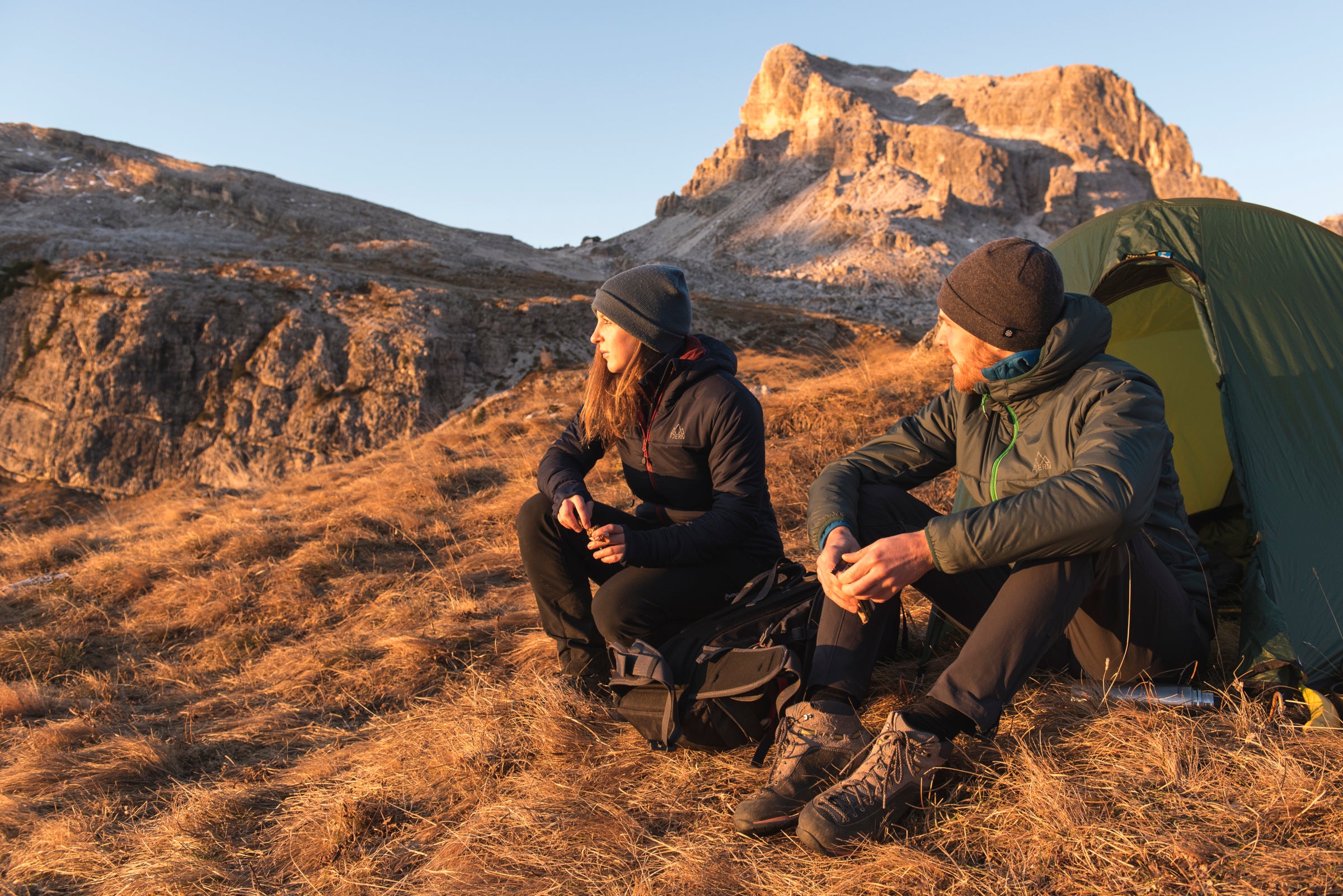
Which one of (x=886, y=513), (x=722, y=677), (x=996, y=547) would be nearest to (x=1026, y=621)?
(x=996, y=547)

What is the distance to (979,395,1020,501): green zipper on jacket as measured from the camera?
245 centimetres

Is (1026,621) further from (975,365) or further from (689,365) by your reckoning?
(689,365)

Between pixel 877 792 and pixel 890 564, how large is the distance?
545 millimetres

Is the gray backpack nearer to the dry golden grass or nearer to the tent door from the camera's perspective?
the dry golden grass

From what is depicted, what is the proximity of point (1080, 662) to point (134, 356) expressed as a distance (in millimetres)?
13102

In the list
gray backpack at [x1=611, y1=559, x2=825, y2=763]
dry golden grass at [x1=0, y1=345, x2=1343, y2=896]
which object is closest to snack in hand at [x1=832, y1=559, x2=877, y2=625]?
gray backpack at [x1=611, y1=559, x2=825, y2=763]

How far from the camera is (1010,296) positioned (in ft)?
7.30

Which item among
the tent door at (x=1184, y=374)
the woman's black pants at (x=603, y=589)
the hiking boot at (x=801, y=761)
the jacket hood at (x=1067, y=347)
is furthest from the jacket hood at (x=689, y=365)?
the tent door at (x=1184, y=374)

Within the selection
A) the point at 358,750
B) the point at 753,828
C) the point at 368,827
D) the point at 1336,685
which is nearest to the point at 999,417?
the point at 1336,685

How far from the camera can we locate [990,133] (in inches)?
2643

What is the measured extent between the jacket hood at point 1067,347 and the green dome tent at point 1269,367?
0.95 meters

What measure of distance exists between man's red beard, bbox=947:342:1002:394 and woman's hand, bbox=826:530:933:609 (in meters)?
0.61

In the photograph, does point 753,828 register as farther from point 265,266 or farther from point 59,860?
point 265,266

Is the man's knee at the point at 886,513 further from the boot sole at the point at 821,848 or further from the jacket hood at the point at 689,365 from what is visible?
the boot sole at the point at 821,848
